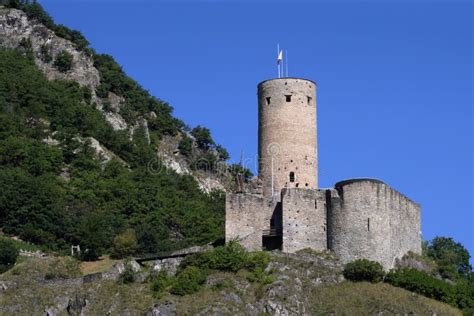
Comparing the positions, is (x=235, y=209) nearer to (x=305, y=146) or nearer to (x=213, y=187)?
(x=305, y=146)

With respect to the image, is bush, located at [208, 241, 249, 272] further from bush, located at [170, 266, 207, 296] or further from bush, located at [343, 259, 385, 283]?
bush, located at [343, 259, 385, 283]

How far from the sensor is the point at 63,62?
11481 cm

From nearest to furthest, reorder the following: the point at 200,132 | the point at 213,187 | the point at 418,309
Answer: the point at 418,309 < the point at 213,187 < the point at 200,132

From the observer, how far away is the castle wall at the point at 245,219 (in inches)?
2470

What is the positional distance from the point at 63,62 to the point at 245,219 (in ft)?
184

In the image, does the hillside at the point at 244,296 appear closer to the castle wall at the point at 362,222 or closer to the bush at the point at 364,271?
the bush at the point at 364,271

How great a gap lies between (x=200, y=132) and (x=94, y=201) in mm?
31263

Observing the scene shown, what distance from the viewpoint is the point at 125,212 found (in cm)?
8625

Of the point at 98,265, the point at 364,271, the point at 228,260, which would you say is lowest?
the point at 364,271

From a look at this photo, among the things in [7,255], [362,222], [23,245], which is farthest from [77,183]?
[362,222]

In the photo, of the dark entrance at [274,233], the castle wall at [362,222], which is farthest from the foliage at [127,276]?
the castle wall at [362,222]

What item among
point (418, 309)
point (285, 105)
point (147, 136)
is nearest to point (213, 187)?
point (147, 136)

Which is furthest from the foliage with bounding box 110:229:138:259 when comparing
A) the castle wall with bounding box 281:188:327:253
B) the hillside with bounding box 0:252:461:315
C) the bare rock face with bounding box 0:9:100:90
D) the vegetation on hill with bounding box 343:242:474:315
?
the bare rock face with bounding box 0:9:100:90

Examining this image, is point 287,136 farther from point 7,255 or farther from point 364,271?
point 7,255
